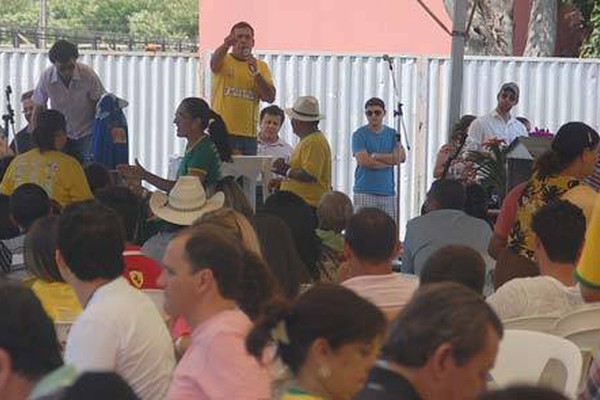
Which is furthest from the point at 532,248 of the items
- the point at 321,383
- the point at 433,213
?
the point at 321,383

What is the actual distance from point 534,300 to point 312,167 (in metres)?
4.67

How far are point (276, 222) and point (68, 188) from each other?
9.19ft

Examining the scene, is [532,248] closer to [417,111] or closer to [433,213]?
[433,213]

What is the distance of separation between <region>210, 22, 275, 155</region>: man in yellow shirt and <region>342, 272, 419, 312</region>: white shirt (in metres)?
5.27

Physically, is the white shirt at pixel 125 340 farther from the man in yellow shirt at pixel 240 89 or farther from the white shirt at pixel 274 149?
the white shirt at pixel 274 149

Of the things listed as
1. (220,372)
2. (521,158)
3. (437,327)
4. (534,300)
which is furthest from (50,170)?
(437,327)

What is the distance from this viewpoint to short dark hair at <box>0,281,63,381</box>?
3137 millimetres

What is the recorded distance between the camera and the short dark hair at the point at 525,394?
85.4 inches

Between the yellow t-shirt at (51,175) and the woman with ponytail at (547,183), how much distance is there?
289cm

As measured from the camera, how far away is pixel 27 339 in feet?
10.3

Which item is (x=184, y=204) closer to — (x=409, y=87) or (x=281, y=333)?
(x=281, y=333)

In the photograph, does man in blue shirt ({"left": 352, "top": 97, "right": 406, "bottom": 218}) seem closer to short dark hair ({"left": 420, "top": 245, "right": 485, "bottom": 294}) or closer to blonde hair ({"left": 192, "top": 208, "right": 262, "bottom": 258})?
blonde hair ({"left": 192, "top": 208, "right": 262, "bottom": 258})

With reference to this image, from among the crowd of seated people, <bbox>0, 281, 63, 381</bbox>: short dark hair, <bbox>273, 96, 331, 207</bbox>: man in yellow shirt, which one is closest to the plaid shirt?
the crowd of seated people

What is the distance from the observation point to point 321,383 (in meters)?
3.23
